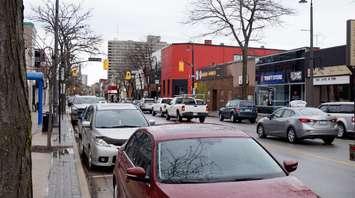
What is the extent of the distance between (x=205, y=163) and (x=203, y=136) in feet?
1.72

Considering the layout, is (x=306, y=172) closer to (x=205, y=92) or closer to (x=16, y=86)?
(x=16, y=86)

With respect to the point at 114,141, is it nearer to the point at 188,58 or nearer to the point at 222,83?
the point at 222,83

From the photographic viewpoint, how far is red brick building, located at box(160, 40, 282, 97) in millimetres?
81006

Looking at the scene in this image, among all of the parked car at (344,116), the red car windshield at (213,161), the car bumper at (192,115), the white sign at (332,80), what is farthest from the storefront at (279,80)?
the red car windshield at (213,161)

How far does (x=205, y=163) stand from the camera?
18.6ft

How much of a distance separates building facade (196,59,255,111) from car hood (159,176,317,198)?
148 feet

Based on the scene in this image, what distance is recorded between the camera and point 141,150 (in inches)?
264

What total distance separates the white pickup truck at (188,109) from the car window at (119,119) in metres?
22.3

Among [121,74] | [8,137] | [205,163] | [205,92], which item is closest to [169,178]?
[205,163]

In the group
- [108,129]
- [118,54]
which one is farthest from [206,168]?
[118,54]

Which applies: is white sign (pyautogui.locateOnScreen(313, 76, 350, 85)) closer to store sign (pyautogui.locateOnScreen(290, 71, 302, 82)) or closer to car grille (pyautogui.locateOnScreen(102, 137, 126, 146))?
store sign (pyautogui.locateOnScreen(290, 71, 302, 82))

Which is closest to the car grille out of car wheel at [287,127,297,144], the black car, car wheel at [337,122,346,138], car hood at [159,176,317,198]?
car hood at [159,176,317,198]

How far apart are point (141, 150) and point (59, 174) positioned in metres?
5.64

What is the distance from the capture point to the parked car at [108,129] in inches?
497
